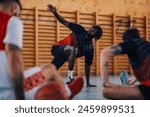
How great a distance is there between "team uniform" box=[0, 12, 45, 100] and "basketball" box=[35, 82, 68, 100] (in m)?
0.04

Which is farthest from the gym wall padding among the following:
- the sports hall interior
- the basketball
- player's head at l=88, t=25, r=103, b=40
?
the basketball

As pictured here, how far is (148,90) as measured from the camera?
373 centimetres

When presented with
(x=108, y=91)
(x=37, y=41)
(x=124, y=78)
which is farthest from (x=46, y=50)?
(x=108, y=91)

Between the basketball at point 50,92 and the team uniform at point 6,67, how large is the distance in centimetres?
4

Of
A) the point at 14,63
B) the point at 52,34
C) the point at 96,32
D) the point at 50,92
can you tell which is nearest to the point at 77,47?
the point at 96,32

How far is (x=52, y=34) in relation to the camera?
1425cm

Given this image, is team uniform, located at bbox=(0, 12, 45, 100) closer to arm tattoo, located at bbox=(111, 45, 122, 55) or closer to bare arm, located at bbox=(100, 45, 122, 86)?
bare arm, located at bbox=(100, 45, 122, 86)

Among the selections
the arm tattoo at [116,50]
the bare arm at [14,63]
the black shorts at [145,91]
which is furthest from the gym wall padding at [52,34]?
the bare arm at [14,63]

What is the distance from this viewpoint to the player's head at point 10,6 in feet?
9.82

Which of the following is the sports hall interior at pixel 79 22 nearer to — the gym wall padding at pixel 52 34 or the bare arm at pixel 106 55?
the gym wall padding at pixel 52 34

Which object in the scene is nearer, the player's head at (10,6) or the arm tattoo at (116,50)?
the player's head at (10,6)

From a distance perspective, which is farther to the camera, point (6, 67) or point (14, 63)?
point (6, 67)

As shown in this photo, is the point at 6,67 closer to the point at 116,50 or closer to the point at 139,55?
the point at 116,50

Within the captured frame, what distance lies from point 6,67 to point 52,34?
446 inches
